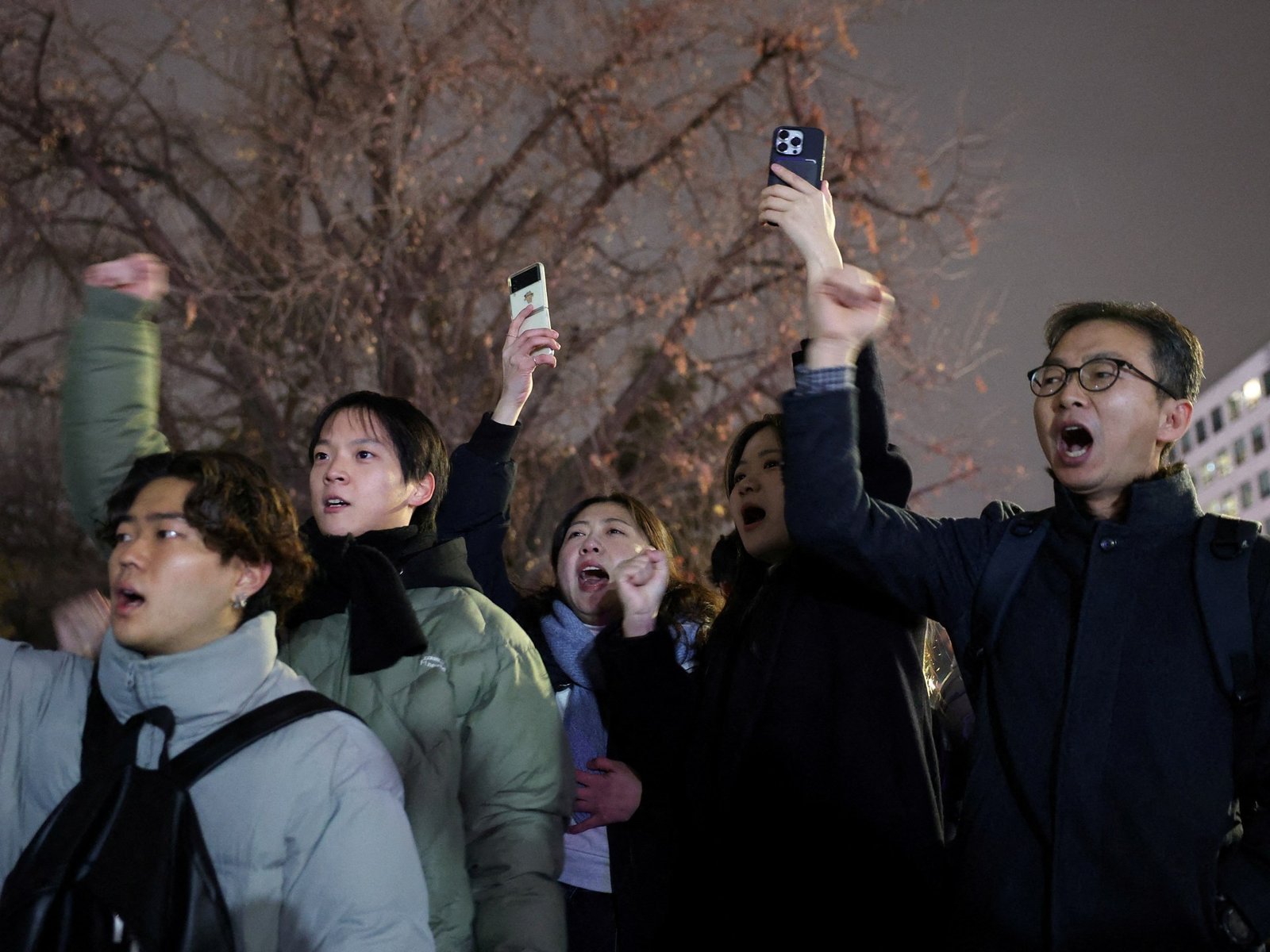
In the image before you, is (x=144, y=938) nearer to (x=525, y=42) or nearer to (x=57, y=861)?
(x=57, y=861)

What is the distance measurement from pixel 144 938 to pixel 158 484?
79 centimetres

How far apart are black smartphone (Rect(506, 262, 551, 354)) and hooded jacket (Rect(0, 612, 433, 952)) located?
5.15ft

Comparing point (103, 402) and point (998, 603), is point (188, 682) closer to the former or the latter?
point (103, 402)

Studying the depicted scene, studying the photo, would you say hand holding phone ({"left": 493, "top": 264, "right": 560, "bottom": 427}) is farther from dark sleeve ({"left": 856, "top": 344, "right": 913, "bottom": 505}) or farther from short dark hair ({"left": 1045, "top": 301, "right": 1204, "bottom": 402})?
short dark hair ({"left": 1045, "top": 301, "right": 1204, "bottom": 402})

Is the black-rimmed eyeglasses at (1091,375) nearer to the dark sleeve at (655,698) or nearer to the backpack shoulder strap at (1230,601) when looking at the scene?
the backpack shoulder strap at (1230,601)

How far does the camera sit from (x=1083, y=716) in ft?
6.83

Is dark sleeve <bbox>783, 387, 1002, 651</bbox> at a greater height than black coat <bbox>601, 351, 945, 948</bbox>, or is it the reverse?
dark sleeve <bbox>783, 387, 1002, 651</bbox>

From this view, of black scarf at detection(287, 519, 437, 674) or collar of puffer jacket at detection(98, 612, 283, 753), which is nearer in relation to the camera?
collar of puffer jacket at detection(98, 612, 283, 753)

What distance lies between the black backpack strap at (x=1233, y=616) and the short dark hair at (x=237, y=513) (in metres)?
1.63

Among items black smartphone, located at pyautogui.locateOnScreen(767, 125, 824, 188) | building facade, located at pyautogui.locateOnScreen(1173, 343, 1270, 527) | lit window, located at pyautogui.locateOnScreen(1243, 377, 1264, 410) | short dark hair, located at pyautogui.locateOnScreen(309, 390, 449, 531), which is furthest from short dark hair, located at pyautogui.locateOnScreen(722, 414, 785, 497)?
lit window, located at pyautogui.locateOnScreen(1243, 377, 1264, 410)

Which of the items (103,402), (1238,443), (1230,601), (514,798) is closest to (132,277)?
(103,402)

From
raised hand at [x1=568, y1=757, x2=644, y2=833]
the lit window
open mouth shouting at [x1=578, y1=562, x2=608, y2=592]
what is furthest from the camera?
the lit window

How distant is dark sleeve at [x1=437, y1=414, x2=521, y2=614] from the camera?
336cm

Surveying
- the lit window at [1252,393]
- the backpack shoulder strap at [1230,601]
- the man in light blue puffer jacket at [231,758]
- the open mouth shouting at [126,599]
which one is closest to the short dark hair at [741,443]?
the backpack shoulder strap at [1230,601]
